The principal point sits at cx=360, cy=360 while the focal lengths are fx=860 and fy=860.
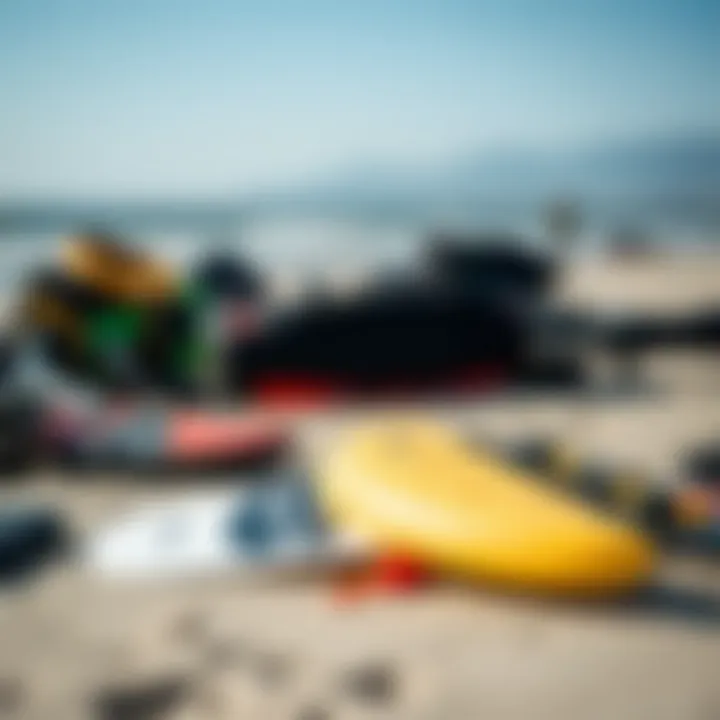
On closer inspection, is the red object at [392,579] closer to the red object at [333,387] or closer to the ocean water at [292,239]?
the red object at [333,387]

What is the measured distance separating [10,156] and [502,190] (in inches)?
52.1

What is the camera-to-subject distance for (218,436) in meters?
1.33

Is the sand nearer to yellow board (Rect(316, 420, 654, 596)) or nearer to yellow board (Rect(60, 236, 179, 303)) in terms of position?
yellow board (Rect(316, 420, 654, 596))

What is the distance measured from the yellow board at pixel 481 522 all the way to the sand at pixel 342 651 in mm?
53

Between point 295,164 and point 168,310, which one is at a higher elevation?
point 295,164

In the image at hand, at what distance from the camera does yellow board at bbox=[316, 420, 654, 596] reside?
92 centimetres

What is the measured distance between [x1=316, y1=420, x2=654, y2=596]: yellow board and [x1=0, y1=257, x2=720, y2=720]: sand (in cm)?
5

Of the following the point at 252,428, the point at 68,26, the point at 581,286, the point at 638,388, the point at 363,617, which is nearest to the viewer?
the point at 363,617

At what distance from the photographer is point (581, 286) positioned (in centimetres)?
215

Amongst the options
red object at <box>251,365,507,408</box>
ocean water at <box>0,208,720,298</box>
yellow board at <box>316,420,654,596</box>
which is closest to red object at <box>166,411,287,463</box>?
red object at <box>251,365,507,408</box>

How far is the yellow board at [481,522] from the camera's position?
3.01 ft

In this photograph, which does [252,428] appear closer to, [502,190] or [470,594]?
[470,594]

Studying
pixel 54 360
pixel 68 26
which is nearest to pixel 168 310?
pixel 54 360

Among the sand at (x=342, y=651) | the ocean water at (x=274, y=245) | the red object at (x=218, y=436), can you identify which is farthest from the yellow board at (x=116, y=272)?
the sand at (x=342, y=651)
